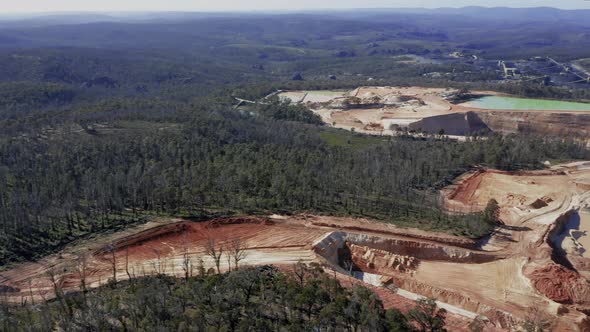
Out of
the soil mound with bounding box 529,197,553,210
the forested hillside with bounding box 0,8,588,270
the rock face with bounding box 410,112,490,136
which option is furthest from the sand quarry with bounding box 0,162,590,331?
the rock face with bounding box 410,112,490,136

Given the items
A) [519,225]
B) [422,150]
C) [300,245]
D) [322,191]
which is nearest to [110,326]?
[300,245]

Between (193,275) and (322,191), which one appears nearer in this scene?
(193,275)

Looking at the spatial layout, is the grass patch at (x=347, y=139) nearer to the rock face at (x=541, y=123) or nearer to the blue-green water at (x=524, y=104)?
the rock face at (x=541, y=123)

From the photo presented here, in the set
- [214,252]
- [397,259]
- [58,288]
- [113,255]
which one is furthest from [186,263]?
[397,259]

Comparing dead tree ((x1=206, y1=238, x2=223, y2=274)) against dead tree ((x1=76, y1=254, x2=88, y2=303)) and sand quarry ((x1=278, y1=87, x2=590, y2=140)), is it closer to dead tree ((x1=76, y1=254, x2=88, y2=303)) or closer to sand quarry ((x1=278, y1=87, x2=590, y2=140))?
dead tree ((x1=76, y1=254, x2=88, y2=303))

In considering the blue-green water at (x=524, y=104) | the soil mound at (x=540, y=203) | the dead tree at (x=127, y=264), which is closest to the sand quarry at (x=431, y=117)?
the blue-green water at (x=524, y=104)

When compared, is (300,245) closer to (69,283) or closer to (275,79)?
(69,283)
